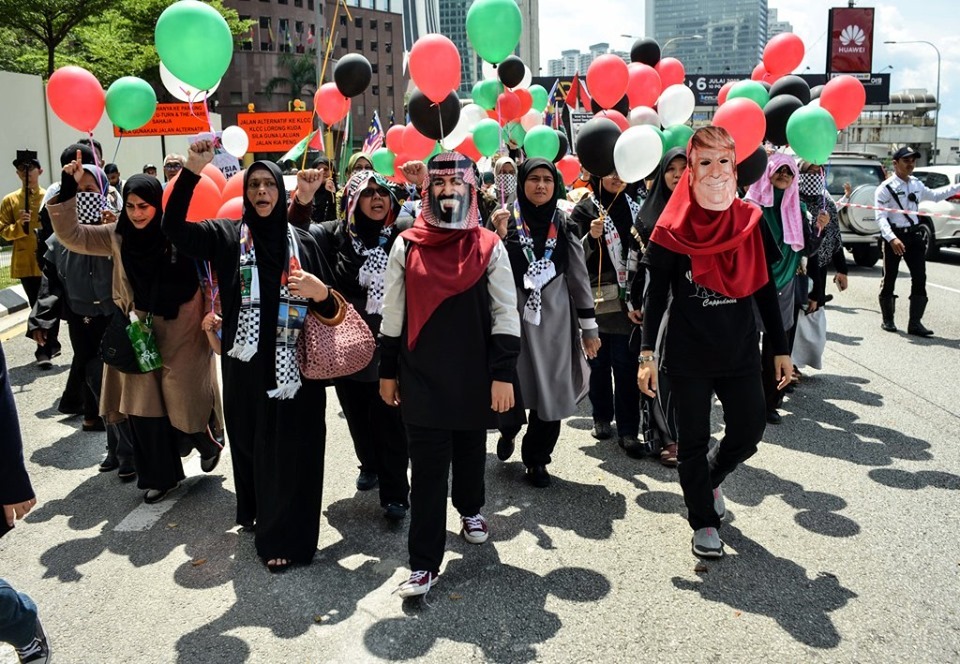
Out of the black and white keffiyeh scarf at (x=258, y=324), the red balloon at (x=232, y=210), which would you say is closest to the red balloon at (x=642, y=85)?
the red balloon at (x=232, y=210)

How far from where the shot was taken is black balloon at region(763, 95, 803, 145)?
556cm

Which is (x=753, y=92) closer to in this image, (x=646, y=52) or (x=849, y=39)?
(x=646, y=52)

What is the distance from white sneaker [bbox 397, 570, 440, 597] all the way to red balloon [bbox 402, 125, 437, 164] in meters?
5.00

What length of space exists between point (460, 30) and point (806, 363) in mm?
182078

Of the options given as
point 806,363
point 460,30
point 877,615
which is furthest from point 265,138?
point 460,30

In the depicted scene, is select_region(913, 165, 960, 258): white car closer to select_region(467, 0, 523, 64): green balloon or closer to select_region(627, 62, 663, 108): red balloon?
select_region(627, 62, 663, 108): red balloon

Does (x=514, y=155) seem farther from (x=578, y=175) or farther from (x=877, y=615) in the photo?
(x=877, y=615)

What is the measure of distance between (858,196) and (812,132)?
1083 cm

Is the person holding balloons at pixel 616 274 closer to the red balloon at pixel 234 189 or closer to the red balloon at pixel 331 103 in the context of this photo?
the red balloon at pixel 234 189

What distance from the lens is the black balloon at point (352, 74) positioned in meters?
6.86

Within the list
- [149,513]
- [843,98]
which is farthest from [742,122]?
[149,513]

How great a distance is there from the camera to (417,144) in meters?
7.75

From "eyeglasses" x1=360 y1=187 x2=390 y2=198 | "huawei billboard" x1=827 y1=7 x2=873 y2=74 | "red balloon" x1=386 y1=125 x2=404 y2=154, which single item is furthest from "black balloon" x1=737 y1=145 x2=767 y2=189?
"huawei billboard" x1=827 y1=7 x2=873 y2=74

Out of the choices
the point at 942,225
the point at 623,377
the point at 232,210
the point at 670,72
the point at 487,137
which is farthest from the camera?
the point at 942,225
